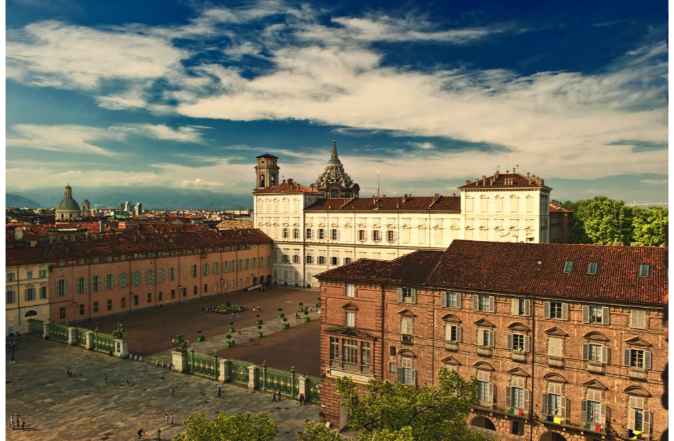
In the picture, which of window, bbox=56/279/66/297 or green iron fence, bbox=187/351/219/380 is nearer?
green iron fence, bbox=187/351/219/380

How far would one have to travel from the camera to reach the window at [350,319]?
101 feet

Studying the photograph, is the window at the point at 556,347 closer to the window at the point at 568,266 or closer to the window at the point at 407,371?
the window at the point at 568,266

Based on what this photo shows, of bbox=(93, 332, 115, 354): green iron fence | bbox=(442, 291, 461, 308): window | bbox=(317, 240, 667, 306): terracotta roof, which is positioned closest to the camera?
bbox=(317, 240, 667, 306): terracotta roof

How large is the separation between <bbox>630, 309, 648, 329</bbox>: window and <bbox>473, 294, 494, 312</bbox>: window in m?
6.29

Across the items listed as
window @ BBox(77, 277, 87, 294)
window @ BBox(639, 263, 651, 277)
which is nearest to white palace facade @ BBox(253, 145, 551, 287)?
window @ BBox(77, 277, 87, 294)

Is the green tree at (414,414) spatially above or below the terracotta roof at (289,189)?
below

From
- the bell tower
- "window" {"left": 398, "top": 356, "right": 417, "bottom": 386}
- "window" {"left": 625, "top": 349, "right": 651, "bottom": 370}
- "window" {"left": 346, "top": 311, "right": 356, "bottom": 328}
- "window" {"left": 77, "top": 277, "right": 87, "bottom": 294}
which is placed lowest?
"window" {"left": 398, "top": 356, "right": 417, "bottom": 386}

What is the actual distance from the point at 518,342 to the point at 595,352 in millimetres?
3479

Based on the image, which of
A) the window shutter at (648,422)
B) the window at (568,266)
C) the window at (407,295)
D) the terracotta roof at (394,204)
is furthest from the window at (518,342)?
the terracotta roof at (394,204)

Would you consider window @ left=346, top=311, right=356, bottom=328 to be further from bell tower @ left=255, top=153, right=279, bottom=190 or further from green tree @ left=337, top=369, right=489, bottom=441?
bell tower @ left=255, top=153, right=279, bottom=190

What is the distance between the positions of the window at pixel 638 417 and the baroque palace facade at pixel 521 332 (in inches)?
1.7

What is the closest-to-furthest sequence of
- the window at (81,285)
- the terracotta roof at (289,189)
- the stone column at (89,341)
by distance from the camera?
1. the stone column at (89,341)
2. the window at (81,285)
3. the terracotta roof at (289,189)

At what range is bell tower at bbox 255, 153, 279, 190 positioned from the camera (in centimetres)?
9256

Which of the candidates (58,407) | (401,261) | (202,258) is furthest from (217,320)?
(401,261)
